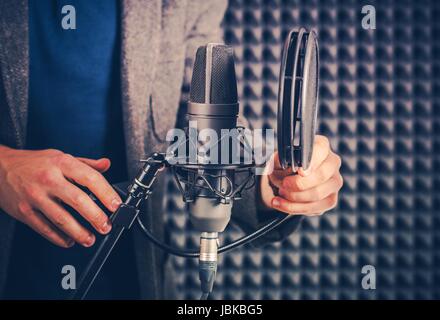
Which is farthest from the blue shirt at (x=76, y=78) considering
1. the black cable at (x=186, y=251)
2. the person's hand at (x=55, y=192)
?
the black cable at (x=186, y=251)

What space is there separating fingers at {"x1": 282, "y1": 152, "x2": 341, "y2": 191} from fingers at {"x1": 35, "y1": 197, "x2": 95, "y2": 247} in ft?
0.65

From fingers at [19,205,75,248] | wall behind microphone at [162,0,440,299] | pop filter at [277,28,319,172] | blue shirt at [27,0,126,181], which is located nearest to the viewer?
pop filter at [277,28,319,172]

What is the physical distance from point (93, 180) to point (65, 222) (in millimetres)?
A: 56

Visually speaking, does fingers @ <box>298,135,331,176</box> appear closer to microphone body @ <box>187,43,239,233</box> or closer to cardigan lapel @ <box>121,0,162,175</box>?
microphone body @ <box>187,43,239,233</box>

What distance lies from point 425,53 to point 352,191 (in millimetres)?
313

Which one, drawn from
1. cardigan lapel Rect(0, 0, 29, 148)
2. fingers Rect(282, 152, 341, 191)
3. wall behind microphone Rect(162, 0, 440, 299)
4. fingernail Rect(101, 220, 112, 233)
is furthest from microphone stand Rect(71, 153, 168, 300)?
wall behind microphone Rect(162, 0, 440, 299)

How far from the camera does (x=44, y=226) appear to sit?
0.53m

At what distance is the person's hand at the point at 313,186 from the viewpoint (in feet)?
1.64

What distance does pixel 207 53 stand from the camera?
17.5 inches

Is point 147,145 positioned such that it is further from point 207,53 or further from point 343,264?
point 343,264

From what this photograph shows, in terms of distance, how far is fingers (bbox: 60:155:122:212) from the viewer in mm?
479

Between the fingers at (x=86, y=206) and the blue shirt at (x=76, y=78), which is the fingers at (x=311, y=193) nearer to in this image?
the fingers at (x=86, y=206)

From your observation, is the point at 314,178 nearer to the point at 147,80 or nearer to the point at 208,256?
the point at 208,256

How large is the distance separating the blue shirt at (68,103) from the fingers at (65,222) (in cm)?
18
